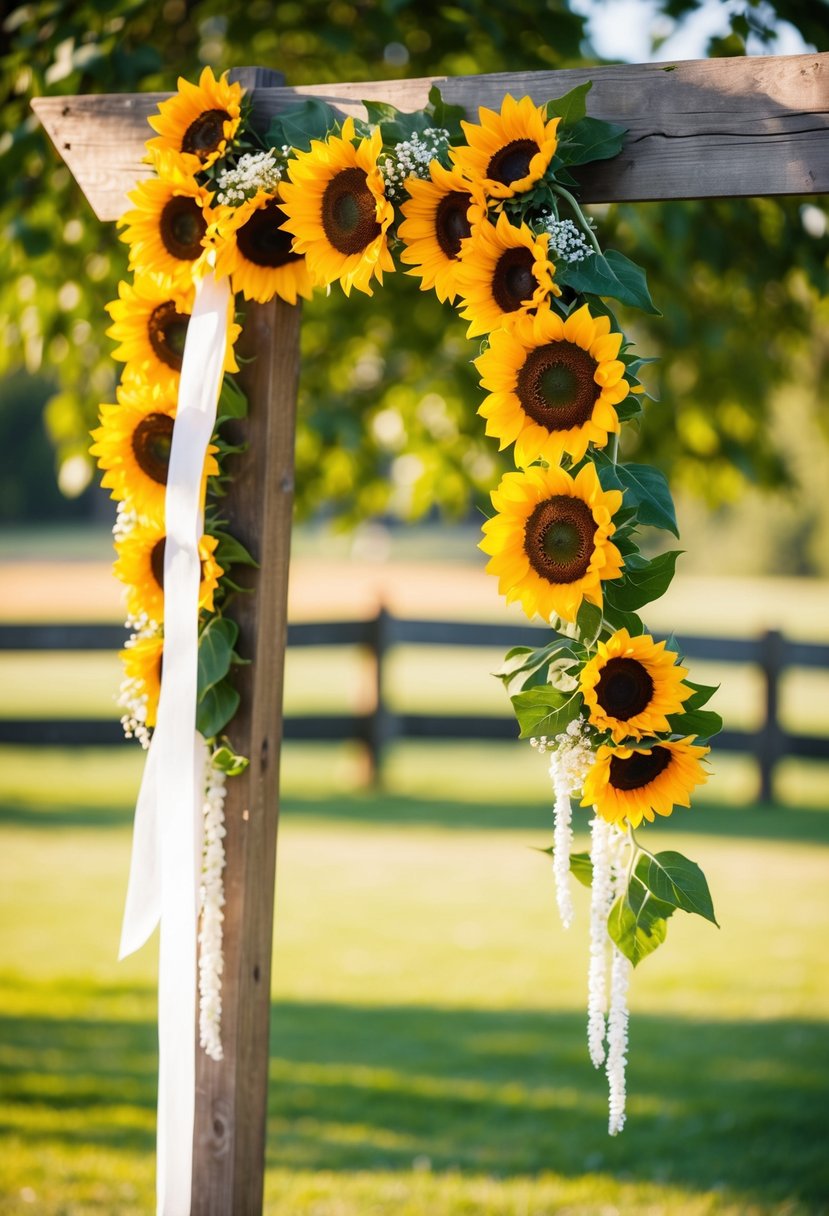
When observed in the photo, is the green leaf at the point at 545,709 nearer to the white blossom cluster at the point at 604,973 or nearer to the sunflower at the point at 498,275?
the white blossom cluster at the point at 604,973

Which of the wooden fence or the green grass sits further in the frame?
the wooden fence

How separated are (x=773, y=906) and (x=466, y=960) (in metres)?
1.75

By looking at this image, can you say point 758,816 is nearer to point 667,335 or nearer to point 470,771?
point 470,771

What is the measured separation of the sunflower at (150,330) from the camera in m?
2.19

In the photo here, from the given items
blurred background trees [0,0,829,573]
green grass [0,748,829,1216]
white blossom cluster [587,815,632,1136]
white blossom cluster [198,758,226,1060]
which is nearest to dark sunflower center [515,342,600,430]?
white blossom cluster [587,815,632,1136]

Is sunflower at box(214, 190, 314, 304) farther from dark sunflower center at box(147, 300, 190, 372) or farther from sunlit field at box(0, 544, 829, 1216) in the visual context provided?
sunlit field at box(0, 544, 829, 1216)

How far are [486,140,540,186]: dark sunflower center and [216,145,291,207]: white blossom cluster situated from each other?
1.25 ft

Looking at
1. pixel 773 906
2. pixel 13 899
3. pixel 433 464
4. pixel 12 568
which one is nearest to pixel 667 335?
pixel 433 464

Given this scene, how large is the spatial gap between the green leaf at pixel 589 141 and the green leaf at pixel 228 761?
1.18m

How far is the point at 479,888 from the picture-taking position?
6109 mm

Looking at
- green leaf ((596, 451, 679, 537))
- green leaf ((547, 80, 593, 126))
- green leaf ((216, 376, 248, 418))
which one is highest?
green leaf ((547, 80, 593, 126))

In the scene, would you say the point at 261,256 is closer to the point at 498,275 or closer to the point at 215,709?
the point at 498,275

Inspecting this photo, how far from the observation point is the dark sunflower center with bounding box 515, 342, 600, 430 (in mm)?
1866

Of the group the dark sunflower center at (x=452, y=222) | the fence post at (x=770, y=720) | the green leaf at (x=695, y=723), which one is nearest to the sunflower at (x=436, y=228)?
the dark sunflower center at (x=452, y=222)
